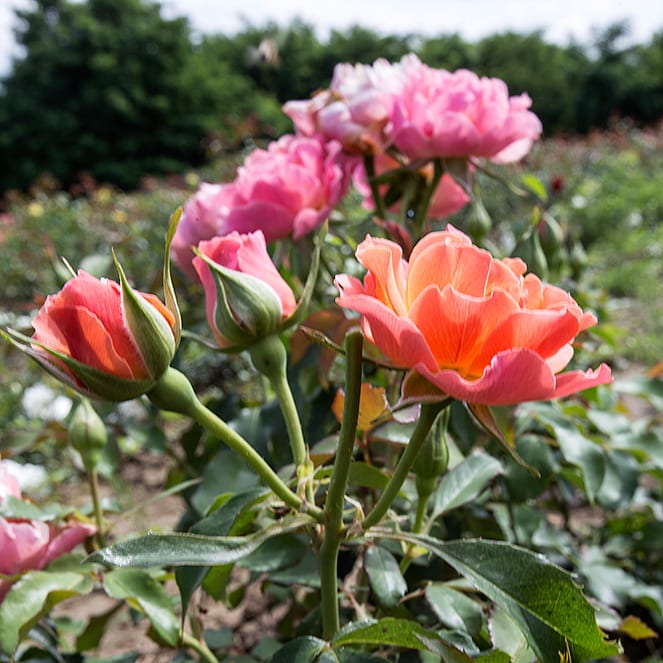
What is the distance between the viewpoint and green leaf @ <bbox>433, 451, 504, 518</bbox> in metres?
0.50

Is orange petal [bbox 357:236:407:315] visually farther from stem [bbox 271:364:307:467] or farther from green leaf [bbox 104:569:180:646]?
green leaf [bbox 104:569:180:646]

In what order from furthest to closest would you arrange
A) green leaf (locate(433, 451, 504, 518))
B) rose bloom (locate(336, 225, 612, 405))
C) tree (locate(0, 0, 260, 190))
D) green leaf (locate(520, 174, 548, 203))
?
tree (locate(0, 0, 260, 190)), green leaf (locate(520, 174, 548, 203)), green leaf (locate(433, 451, 504, 518)), rose bloom (locate(336, 225, 612, 405))

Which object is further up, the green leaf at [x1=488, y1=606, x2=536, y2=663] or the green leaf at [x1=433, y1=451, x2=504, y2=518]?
the green leaf at [x1=433, y1=451, x2=504, y2=518]

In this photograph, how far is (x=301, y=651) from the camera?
38cm

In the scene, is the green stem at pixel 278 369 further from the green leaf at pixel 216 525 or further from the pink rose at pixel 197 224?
the pink rose at pixel 197 224

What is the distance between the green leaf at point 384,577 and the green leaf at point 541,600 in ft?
0.40

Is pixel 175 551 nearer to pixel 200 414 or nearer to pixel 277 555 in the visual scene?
pixel 200 414

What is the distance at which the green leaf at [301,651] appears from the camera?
374 mm

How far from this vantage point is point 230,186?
0.62m

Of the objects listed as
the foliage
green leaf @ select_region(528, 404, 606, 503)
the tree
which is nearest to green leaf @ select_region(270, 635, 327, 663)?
the foliage

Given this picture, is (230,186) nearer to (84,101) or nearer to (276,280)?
(276,280)

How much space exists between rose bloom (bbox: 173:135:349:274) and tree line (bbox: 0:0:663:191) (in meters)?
12.8

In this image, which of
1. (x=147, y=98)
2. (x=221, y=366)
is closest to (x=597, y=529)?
(x=221, y=366)

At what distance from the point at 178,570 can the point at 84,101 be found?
15020 mm
